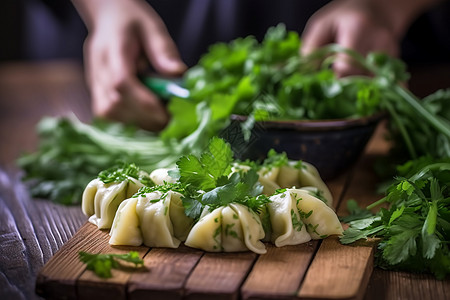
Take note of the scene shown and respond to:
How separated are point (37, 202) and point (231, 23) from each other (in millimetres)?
1390

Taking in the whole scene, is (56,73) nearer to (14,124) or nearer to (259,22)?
(14,124)

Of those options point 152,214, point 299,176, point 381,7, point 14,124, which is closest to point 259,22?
point 381,7

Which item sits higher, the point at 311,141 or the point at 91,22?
the point at 91,22

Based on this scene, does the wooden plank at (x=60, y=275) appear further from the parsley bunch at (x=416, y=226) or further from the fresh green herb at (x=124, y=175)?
the parsley bunch at (x=416, y=226)

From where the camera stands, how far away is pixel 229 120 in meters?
1.77

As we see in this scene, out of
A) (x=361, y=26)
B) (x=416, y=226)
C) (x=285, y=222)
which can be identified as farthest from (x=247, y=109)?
(x=361, y=26)

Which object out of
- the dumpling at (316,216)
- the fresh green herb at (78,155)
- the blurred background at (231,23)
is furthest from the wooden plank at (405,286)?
the blurred background at (231,23)

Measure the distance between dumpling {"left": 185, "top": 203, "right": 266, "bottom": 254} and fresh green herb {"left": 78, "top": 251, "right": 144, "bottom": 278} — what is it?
12 centimetres

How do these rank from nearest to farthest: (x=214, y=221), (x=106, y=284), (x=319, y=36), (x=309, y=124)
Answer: (x=106, y=284), (x=214, y=221), (x=309, y=124), (x=319, y=36)

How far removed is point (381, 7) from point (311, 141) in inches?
37.2

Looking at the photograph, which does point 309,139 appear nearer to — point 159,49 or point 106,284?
point 106,284

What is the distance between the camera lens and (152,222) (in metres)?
1.36

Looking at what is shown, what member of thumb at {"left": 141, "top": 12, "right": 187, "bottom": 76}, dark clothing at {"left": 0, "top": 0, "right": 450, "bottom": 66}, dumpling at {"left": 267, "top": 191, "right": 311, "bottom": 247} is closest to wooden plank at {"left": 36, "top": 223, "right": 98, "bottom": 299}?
dumpling at {"left": 267, "top": 191, "right": 311, "bottom": 247}

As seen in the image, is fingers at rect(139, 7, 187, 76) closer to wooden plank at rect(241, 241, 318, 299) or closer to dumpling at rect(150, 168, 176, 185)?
dumpling at rect(150, 168, 176, 185)
